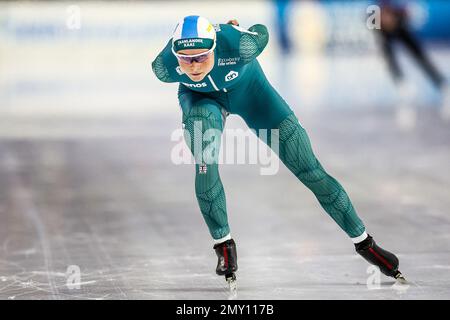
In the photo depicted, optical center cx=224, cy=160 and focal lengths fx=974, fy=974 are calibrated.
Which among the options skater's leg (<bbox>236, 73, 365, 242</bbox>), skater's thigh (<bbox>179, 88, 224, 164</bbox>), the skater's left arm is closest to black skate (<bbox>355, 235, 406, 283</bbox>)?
skater's leg (<bbox>236, 73, 365, 242</bbox>)

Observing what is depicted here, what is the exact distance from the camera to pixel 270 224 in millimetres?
6523

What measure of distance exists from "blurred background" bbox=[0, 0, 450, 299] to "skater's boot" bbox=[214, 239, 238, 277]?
4.3 inches

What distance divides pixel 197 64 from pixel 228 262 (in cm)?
100

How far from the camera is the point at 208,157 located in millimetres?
4785

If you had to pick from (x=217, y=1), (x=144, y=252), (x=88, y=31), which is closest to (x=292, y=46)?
(x=217, y=1)

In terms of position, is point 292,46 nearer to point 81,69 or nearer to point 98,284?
point 81,69

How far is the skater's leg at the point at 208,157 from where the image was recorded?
4.80 meters

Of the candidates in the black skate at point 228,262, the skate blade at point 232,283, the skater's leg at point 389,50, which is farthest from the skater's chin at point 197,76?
the skater's leg at point 389,50

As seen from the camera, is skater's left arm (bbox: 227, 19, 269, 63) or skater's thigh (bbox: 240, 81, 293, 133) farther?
skater's thigh (bbox: 240, 81, 293, 133)

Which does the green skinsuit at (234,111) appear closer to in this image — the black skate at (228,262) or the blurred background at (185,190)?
the black skate at (228,262)

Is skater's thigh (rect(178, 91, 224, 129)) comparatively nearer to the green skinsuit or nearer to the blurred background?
the green skinsuit

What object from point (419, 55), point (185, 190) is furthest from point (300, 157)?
point (419, 55)

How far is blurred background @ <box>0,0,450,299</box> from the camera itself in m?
5.14

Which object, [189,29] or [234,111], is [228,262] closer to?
[234,111]
